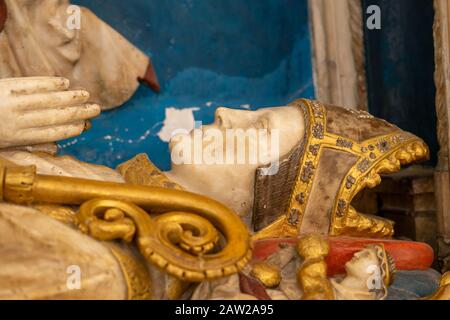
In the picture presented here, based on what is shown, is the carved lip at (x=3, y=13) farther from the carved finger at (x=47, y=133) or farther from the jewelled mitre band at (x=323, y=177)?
the jewelled mitre band at (x=323, y=177)

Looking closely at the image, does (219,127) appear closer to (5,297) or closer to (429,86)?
(5,297)

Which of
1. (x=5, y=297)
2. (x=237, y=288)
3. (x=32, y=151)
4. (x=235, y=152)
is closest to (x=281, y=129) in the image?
(x=235, y=152)

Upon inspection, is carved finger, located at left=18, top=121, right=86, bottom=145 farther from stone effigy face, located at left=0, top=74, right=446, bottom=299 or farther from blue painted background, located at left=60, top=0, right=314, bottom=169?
blue painted background, located at left=60, top=0, right=314, bottom=169

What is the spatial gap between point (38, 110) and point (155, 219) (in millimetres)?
449

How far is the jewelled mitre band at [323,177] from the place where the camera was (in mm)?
1985

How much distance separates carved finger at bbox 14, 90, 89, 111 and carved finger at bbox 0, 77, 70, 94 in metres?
0.02

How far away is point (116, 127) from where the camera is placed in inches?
116

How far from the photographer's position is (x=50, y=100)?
1.91 metres

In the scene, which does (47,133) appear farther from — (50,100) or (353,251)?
(353,251)

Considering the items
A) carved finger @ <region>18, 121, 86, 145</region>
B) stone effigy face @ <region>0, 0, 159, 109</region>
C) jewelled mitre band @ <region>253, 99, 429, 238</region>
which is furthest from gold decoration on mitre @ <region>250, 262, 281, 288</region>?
stone effigy face @ <region>0, 0, 159, 109</region>

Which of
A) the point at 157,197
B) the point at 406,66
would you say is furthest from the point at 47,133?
the point at 406,66

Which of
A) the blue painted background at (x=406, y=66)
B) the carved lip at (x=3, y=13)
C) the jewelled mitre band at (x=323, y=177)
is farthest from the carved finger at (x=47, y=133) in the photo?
the blue painted background at (x=406, y=66)

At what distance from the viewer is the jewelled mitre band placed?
199 cm

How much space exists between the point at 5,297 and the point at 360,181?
0.96 metres
